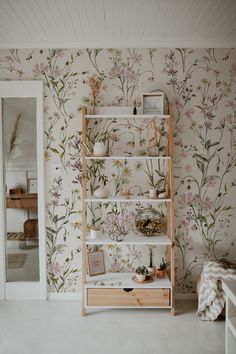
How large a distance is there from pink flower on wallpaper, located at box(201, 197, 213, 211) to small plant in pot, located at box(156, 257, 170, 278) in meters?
0.67

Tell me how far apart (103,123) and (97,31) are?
835mm

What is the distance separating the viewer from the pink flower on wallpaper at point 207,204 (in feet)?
11.2

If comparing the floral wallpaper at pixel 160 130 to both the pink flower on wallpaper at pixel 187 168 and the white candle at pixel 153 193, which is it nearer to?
the pink flower on wallpaper at pixel 187 168

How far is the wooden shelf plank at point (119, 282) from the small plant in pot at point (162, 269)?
0.16ft

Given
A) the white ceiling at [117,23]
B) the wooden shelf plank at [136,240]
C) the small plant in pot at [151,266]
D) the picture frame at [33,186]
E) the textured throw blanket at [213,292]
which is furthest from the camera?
the picture frame at [33,186]

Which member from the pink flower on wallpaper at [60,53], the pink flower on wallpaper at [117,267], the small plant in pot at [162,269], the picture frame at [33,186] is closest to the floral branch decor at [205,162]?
the small plant in pot at [162,269]

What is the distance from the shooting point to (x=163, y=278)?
331 centimetres

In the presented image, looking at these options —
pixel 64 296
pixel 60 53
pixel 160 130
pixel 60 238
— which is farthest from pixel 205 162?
pixel 64 296

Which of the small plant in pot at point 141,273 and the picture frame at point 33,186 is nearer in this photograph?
the small plant in pot at point 141,273

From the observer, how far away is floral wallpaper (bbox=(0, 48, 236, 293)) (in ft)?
11.0

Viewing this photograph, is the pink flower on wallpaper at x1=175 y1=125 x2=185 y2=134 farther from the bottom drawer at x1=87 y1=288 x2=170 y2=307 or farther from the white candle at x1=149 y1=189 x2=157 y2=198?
the bottom drawer at x1=87 y1=288 x2=170 y2=307

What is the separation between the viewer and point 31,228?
346 centimetres

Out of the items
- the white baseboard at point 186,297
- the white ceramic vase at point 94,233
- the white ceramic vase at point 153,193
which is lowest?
the white baseboard at point 186,297

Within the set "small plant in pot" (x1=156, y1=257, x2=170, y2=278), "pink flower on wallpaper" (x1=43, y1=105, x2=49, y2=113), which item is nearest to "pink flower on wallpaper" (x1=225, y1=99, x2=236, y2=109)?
"small plant in pot" (x1=156, y1=257, x2=170, y2=278)
